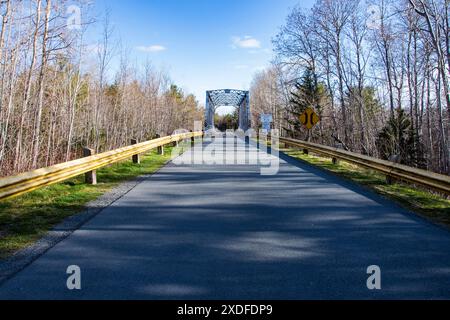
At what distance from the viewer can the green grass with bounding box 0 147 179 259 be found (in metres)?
4.91

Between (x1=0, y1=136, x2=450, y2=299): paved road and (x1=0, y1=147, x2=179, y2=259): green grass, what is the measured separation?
55cm

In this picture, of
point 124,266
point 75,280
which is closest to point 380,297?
point 124,266

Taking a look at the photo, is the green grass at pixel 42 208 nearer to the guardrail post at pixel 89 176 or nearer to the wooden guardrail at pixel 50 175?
the guardrail post at pixel 89 176

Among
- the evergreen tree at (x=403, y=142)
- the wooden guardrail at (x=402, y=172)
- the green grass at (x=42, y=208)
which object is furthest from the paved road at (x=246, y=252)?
the evergreen tree at (x=403, y=142)

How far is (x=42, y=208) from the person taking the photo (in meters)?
6.48

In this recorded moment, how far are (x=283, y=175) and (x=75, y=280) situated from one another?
7551 millimetres

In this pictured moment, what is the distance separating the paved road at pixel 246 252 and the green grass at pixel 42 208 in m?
0.55

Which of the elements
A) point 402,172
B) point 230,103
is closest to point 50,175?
point 402,172

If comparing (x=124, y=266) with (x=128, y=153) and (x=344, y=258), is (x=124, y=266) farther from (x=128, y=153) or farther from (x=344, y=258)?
(x=128, y=153)

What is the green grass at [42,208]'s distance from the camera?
4.91m

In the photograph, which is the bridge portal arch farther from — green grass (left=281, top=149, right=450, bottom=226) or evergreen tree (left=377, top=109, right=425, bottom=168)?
green grass (left=281, top=149, right=450, bottom=226)

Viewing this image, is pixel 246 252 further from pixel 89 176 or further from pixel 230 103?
pixel 230 103

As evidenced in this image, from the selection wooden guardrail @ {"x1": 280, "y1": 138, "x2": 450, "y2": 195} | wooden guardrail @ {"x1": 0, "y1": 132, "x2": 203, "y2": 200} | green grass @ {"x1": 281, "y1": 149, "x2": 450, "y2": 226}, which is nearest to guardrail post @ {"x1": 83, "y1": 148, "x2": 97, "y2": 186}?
wooden guardrail @ {"x1": 0, "y1": 132, "x2": 203, "y2": 200}

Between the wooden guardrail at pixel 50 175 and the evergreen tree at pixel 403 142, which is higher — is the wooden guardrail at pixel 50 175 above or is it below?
below
